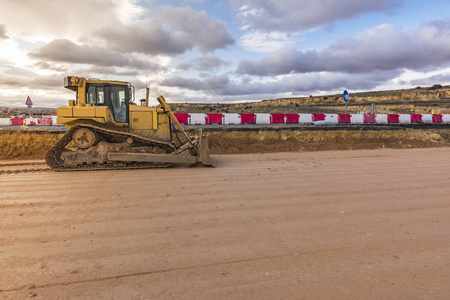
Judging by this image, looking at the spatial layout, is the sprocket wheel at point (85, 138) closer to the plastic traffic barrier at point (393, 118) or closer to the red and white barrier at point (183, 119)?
the red and white barrier at point (183, 119)

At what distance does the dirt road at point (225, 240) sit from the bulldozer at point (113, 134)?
6.53ft

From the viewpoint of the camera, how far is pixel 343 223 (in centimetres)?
418

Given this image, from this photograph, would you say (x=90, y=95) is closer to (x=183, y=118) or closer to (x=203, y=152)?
(x=203, y=152)

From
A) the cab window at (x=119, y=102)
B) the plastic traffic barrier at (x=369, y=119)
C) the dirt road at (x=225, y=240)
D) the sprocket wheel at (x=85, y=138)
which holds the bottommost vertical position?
the dirt road at (x=225, y=240)

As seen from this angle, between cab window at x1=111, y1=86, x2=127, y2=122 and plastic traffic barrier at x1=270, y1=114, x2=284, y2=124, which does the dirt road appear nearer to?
cab window at x1=111, y1=86, x2=127, y2=122

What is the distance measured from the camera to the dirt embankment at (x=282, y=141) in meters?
11.7

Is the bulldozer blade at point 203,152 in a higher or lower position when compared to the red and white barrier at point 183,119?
lower

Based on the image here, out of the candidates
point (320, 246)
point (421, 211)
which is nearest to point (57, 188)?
point (320, 246)

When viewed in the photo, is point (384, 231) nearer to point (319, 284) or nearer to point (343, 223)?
point (343, 223)

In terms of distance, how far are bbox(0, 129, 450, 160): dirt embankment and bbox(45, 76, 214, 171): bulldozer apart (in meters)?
4.01

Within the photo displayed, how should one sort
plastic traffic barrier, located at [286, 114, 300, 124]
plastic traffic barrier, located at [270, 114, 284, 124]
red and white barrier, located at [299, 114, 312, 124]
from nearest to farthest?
plastic traffic barrier, located at [270, 114, 284, 124] < plastic traffic barrier, located at [286, 114, 300, 124] < red and white barrier, located at [299, 114, 312, 124]

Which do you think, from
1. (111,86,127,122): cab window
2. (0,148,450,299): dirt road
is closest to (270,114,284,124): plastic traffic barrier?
(111,86,127,122): cab window

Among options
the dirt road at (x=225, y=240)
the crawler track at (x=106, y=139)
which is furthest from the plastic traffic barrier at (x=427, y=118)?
the crawler track at (x=106, y=139)

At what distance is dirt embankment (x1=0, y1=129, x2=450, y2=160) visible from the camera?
11734 mm
